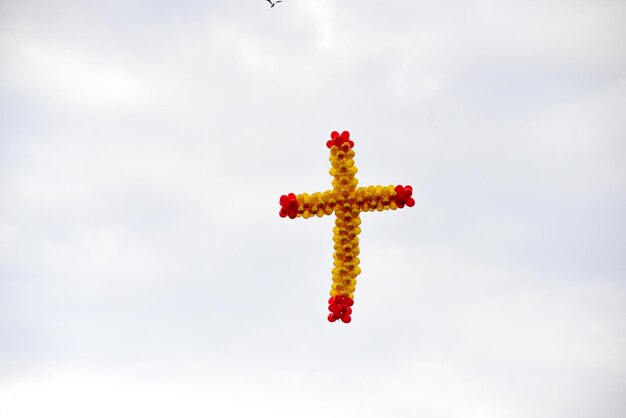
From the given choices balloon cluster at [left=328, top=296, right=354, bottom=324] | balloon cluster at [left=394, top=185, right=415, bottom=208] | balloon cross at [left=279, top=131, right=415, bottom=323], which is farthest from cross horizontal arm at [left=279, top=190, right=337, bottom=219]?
balloon cluster at [left=328, top=296, right=354, bottom=324]

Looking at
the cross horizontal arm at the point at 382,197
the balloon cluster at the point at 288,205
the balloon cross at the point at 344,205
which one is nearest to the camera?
the balloon cluster at the point at 288,205

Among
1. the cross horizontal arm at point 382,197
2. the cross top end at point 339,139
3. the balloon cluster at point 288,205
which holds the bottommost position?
the balloon cluster at point 288,205

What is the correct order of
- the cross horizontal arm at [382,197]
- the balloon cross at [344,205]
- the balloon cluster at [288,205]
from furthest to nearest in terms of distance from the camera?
the cross horizontal arm at [382,197], the balloon cross at [344,205], the balloon cluster at [288,205]

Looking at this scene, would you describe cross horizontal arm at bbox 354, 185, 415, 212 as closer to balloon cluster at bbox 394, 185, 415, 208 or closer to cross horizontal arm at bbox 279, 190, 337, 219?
balloon cluster at bbox 394, 185, 415, 208

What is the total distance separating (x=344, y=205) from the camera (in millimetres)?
10164

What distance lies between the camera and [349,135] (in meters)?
10.5

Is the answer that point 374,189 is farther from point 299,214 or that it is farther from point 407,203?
point 299,214

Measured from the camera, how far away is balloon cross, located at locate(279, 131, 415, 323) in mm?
10195

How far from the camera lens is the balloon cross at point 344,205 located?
401 inches

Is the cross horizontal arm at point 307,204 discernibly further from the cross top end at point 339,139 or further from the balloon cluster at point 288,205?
the cross top end at point 339,139

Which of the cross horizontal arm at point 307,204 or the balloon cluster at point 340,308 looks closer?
the cross horizontal arm at point 307,204

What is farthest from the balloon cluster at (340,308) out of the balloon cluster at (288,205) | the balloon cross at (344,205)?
the balloon cluster at (288,205)

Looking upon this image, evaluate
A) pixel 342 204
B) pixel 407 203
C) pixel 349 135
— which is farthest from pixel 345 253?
pixel 349 135

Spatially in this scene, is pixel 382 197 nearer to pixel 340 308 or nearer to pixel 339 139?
pixel 339 139
